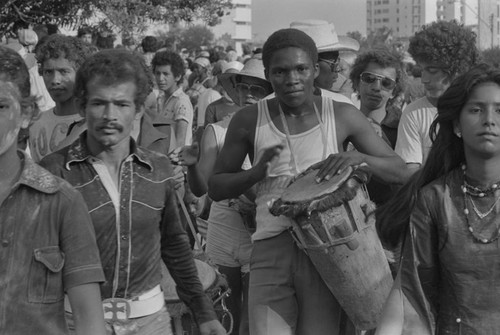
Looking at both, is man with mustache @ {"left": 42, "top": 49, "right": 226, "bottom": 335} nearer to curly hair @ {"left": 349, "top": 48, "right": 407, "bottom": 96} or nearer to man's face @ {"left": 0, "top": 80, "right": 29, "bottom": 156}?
man's face @ {"left": 0, "top": 80, "right": 29, "bottom": 156}

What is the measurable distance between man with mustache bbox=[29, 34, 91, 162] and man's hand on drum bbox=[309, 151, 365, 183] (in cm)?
166

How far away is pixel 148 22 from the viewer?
22.8 m

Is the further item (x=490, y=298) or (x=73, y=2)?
(x=73, y=2)

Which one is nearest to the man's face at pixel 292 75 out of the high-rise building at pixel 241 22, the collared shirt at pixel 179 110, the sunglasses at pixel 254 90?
the sunglasses at pixel 254 90

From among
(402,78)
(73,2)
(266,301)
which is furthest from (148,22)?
(266,301)

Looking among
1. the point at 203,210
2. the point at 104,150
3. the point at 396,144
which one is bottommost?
the point at 203,210

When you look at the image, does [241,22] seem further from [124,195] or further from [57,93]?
[124,195]

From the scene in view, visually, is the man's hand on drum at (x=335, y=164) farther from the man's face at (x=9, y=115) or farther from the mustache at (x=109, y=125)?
the man's face at (x=9, y=115)

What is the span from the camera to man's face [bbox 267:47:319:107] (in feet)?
17.7

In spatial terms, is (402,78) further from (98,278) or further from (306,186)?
(98,278)

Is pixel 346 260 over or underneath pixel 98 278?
underneath

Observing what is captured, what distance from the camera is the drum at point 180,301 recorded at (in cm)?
527

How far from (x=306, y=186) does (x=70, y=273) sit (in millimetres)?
1859

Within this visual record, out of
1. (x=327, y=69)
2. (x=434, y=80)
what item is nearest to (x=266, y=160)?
(x=434, y=80)
